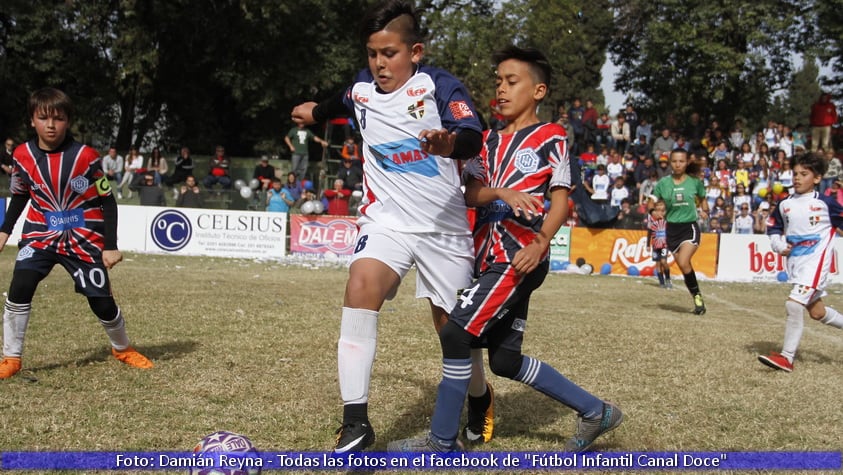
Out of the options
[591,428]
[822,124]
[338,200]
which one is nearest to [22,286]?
[591,428]

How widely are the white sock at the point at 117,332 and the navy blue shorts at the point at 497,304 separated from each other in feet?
11.1

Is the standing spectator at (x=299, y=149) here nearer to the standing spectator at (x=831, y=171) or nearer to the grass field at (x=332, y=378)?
the grass field at (x=332, y=378)

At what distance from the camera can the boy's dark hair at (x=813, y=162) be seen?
7561 millimetres

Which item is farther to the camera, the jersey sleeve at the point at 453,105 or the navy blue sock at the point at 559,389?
the navy blue sock at the point at 559,389

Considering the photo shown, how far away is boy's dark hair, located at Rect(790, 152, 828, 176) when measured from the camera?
24.8 feet

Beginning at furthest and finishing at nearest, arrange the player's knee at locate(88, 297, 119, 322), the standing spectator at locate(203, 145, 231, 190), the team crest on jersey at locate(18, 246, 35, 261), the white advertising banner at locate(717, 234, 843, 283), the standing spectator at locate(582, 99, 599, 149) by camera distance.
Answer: the standing spectator at locate(582, 99, 599, 149)
the standing spectator at locate(203, 145, 231, 190)
the white advertising banner at locate(717, 234, 843, 283)
the player's knee at locate(88, 297, 119, 322)
the team crest on jersey at locate(18, 246, 35, 261)

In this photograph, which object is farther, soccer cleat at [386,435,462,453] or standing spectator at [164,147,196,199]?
standing spectator at [164,147,196,199]

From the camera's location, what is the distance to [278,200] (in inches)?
817

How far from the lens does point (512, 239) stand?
4262 millimetres

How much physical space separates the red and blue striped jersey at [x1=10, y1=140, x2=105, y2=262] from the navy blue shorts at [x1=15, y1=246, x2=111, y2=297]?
5 centimetres

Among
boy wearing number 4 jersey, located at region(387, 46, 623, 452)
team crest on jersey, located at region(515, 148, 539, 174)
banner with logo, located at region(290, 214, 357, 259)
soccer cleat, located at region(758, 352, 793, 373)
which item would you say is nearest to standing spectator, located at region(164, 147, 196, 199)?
banner with logo, located at region(290, 214, 357, 259)

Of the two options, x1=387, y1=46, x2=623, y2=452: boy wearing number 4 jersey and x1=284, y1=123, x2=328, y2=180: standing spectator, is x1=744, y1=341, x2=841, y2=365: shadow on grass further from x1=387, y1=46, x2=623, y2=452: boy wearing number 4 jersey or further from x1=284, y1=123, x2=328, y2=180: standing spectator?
x1=284, y1=123, x2=328, y2=180: standing spectator

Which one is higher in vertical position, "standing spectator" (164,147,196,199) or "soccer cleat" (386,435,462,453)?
"standing spectator" (164,147,196,199)

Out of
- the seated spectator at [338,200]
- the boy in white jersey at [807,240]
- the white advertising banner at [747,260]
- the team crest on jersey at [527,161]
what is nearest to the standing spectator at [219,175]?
the seated spectator at [338,200]
